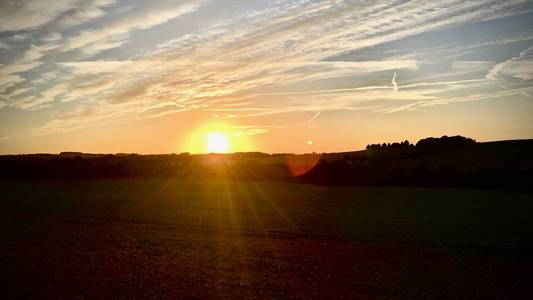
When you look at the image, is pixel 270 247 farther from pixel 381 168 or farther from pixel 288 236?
pixel 381 168

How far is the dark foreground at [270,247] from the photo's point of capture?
39.0ft

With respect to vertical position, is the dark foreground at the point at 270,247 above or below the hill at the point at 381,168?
below

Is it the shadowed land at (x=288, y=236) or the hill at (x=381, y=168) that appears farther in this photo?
the hill at (x=381, y=168)

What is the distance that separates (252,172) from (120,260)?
36.9 meters

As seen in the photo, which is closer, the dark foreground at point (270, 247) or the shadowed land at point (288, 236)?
the dark foreground at point (270, 247)

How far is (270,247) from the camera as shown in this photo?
1692 cm

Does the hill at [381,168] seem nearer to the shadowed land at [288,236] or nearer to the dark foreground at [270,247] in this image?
the shadowed land at [288,236]

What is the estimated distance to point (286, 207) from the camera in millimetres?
28812

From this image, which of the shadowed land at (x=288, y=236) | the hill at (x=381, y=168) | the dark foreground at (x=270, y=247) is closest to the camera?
the dark foreground at (x=270, y=247)

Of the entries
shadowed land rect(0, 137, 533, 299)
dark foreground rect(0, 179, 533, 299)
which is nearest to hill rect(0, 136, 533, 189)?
shadowed land rect(0, 137, 533, 299)

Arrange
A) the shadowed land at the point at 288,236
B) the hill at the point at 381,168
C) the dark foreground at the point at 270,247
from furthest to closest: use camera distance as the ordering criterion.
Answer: the hill at the point at 381,168 < the shadowed land at the point at 288,236 < the dark foreground at the point at 270,247

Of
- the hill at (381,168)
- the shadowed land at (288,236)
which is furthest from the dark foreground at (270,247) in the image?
the hill at (381,168)

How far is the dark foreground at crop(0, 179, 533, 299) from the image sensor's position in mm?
11891

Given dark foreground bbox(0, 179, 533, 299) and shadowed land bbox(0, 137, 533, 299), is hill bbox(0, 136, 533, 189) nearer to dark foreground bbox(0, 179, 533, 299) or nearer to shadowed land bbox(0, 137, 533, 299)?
shadowed land bbox(0, 137, 533, 299)
